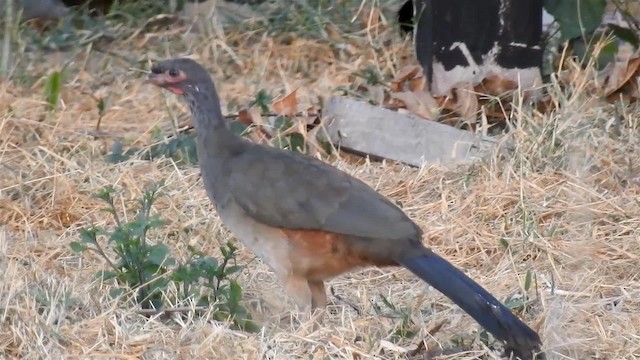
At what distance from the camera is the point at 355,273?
461cm

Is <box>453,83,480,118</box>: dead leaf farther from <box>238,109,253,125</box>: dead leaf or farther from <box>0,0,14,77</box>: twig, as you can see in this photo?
<box>0,0,14,77</box>: twig

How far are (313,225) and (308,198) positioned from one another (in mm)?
102

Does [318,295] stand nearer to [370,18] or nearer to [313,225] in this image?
[313,225]

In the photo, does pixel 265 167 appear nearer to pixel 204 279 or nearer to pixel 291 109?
pixel 204 279

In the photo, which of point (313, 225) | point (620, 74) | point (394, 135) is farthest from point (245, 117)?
point (313, 225)

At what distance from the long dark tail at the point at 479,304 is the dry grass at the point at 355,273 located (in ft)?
0.52

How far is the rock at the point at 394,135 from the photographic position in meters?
5.43

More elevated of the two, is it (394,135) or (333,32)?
(394,135)

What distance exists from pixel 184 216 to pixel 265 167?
0.96 m

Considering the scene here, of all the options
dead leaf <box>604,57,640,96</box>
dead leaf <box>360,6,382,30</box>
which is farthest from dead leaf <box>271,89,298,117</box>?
dead leaf <box>604,57,640,96</box>

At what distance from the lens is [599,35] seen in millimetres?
5965

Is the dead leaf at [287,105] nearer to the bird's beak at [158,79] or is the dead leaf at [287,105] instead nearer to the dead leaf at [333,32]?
the dead leaf at [333,32]

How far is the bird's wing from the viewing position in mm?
3852

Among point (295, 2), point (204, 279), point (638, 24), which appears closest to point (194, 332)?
point (204, 279)
